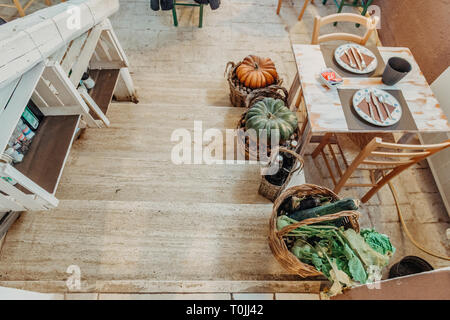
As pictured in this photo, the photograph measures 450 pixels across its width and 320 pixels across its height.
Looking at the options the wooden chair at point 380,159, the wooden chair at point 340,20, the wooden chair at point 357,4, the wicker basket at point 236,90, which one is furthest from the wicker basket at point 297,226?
the wooden chair at point 357,4

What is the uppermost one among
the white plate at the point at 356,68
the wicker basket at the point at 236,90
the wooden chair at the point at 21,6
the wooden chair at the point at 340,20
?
the wooden chair at the point at 340,20

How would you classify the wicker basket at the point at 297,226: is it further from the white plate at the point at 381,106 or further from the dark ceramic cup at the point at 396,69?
the dark ceramic cup at the point at 396,69

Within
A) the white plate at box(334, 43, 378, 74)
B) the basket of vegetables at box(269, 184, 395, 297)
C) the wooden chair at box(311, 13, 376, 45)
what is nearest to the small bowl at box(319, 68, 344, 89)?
the white plate at box(334, 43, 378, 74)

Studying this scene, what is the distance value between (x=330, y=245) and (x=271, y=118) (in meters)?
1.03

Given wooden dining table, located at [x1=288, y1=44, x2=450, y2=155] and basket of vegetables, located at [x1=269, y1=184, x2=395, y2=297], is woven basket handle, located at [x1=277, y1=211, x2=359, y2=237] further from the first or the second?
wooden dining table, located at [x1=288, y1=44, x2=450, y2=155]

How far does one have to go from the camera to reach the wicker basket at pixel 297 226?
1.36 m

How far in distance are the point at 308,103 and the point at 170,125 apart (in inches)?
45.5

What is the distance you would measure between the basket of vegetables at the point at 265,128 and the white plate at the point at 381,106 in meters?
0.45

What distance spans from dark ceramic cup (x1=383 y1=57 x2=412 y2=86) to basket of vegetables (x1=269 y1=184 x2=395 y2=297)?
1.12 m

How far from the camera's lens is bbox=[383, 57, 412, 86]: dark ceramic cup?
76.6 inches

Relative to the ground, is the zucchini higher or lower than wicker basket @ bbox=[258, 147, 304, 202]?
higher
